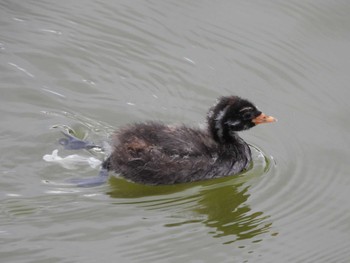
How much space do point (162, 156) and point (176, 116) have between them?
3.79ft

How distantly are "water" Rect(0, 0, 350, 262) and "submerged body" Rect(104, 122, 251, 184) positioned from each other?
0.12 metres

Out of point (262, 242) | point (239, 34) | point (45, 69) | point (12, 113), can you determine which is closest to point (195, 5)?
point (239, 34)

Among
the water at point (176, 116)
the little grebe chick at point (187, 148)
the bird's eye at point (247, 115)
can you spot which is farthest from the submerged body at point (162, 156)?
the bird's eye at point (247, 115)

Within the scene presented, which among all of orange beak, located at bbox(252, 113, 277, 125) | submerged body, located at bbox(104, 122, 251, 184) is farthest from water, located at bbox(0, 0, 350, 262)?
orange beak, located at bbox(252, 113, 277, 125)

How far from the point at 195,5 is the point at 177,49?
38.8 inches

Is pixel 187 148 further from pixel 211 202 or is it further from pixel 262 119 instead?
pixel 262 119

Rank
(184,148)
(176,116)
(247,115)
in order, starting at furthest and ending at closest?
(176,116)
(247,115)
(184,148)

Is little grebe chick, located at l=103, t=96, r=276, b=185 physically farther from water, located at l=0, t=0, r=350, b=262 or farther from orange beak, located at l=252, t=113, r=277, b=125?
water, located at l=0, t=0, r=350, b=262

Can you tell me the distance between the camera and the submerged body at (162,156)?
7.96 meters

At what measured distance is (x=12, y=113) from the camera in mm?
8703

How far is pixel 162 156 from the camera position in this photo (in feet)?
26.1


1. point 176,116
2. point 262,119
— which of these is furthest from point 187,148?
point 176,116

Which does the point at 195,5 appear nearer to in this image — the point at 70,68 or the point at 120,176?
the point at 70,68

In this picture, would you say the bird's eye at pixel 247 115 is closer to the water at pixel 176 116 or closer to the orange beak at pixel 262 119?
the orange beak at pixel 262 119
